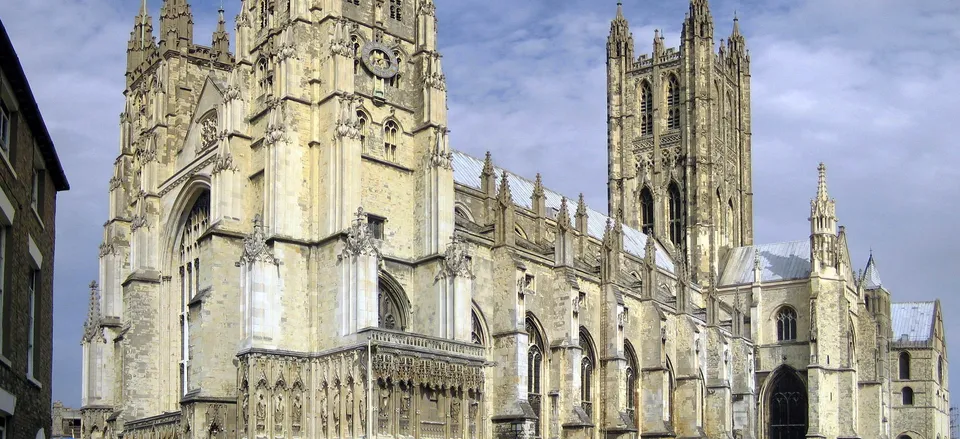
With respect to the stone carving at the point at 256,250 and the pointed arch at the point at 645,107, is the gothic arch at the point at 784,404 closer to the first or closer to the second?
the pointed arch at the point at 645,107

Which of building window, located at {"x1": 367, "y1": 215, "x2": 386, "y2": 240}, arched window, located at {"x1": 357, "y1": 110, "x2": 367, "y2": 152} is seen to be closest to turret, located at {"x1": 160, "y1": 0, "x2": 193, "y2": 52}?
arched window, located at {"x1": 357, "y1": 110, "x2": 367, "y2": 152}

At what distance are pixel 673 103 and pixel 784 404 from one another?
21.3m

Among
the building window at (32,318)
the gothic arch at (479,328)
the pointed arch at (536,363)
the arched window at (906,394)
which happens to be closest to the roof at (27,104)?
the building window at (32,318)

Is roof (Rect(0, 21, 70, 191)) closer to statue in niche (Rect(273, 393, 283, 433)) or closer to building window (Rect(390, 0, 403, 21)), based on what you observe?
statue in niche (Rect(273, 393, 283, 433))

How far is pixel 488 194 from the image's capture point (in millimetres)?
50312

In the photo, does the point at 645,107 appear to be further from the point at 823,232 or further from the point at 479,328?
the point at 479,328

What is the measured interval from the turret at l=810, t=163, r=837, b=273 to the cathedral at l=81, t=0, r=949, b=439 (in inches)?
210

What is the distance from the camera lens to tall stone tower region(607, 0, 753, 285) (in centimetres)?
7506

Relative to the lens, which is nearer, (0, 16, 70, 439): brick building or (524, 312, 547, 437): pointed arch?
(0, 16, 70, 439): brick building

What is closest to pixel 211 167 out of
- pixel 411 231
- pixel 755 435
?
pixel 411 231

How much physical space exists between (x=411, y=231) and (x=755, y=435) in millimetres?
34770

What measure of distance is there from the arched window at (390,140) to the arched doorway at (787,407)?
37.9 metres

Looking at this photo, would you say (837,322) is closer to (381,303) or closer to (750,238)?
(750,238)

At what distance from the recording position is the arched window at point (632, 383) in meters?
55.0
